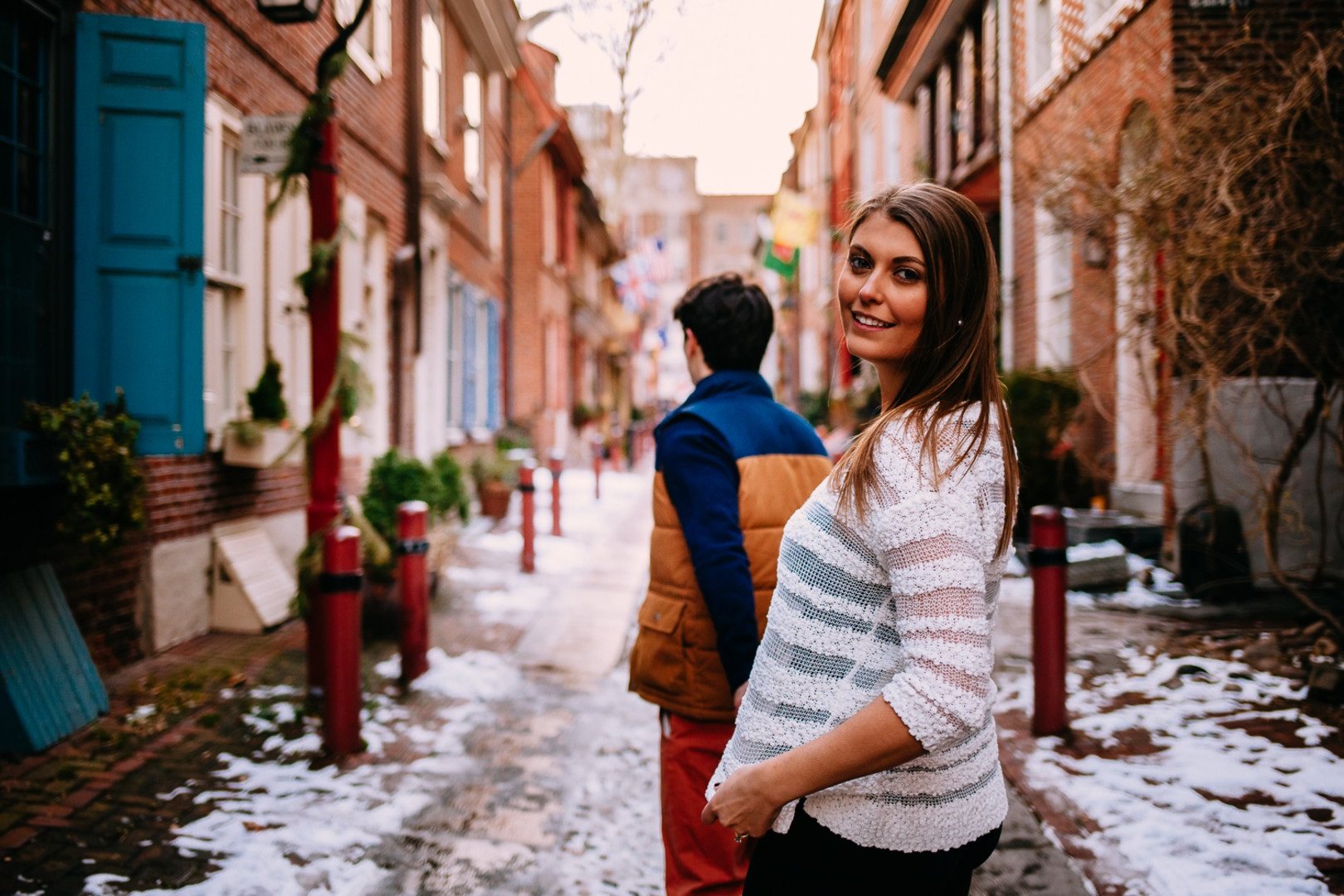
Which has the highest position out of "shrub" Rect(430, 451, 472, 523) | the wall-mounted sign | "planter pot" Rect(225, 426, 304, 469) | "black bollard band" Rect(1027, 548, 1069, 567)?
the wall-mounted sign

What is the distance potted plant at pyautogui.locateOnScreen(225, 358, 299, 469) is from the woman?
530 centimetres

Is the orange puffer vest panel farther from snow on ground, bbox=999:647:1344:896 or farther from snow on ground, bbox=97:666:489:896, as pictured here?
snow on ground, bbox=999:647:1344:896

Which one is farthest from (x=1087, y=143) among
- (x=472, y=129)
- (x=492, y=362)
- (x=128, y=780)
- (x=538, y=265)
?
(x=538, y=265)

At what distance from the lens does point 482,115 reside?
577 inches

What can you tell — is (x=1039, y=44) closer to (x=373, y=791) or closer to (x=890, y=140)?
(x=890, y=140)

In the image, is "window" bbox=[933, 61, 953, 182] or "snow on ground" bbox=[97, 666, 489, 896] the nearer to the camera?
"snow on ground" bbox=[97, 666, 489, 896]

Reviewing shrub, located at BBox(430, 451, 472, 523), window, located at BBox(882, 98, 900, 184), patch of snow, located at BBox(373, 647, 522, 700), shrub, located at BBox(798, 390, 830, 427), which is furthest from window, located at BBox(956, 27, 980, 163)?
patch of snow, located at BBox(373, 647, 522, 700)

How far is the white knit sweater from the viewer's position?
3.92 feet

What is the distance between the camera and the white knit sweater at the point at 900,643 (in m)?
1.19

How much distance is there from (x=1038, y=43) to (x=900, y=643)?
11.9 meters

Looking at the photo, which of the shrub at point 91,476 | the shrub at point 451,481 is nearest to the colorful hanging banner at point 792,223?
the shrub at point 451,481

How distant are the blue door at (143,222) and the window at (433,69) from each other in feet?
20.5

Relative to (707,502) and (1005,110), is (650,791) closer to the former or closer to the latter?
(707,502)

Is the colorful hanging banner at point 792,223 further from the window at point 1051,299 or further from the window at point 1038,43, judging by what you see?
the window at point 1051,299
